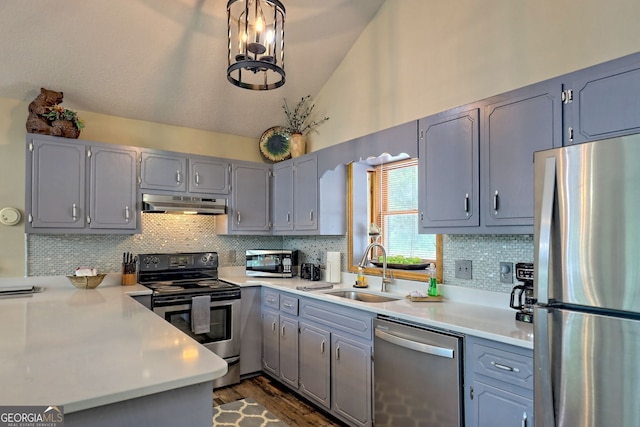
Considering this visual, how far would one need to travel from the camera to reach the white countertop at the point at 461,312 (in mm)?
1819

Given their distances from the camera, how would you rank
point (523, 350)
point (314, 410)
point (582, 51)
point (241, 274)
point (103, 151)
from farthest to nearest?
point (241, 274) → point (103, 151) → point (314, 410) → point (582, 51) → point (523, 350)

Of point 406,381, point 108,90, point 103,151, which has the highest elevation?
point 108,90

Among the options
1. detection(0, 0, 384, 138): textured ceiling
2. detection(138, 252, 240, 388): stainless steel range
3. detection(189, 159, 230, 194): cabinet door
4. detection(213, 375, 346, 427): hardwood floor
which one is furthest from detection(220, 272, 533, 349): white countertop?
detection(0, 0, 384, 138): textured ceiling

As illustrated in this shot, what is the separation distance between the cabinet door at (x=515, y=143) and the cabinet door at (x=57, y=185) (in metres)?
3.17

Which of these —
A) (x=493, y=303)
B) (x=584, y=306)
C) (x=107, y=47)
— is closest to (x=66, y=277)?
(x=107, y=47)

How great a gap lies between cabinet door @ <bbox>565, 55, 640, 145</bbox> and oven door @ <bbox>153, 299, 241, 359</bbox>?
293 centimetres

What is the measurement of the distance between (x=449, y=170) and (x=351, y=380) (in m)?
1.56

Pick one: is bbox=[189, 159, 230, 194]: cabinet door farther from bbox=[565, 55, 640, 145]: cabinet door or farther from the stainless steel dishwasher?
bbox=[565, 55, 640, 145]: cabinet door

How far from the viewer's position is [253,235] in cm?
451

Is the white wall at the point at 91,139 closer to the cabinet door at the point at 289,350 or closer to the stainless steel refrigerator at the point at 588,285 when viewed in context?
the cabinet door at the point at 289,350

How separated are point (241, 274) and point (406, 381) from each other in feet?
8.65

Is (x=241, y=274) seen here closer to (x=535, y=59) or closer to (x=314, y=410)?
(x=314, y=410)

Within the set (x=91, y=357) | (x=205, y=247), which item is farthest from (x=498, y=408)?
(x=205, y=247)

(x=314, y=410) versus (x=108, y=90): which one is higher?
(x=108, y=90)
